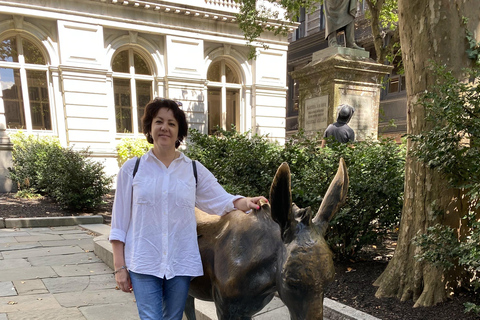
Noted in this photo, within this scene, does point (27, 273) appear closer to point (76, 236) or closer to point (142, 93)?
point (76, 236)

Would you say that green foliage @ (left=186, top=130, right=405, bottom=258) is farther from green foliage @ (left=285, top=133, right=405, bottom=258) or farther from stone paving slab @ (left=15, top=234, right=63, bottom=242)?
stone paving slab @ (left=15, top=234, right=63, bottom=242)

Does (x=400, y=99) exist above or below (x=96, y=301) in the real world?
above

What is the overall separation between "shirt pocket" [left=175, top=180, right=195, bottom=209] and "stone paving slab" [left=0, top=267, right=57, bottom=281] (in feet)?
12.9

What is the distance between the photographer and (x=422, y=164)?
10.5ft

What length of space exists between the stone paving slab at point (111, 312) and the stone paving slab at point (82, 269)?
1.25 meters

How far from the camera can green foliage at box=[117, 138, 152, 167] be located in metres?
14.6

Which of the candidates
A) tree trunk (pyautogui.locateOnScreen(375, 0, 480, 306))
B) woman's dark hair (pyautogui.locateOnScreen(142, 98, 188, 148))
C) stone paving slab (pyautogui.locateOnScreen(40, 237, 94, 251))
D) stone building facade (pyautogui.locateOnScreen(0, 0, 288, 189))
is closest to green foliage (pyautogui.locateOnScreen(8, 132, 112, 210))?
stone building facade (pyautogui.locateOnScreen(0, 0, 288, 189))

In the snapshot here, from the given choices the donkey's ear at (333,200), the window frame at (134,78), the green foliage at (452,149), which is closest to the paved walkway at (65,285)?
the green foliage at (452,149)

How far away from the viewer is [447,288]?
3201 millimetres

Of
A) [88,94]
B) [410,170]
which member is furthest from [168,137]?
[88,94]

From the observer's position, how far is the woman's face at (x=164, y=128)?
1.94 m

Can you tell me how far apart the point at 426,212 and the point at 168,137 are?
2.66 meters

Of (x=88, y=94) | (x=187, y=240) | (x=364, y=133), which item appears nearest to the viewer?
(x=187, y=240)

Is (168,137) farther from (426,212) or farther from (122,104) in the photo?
(122,104)
